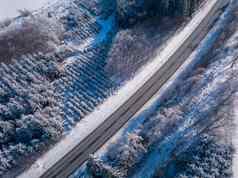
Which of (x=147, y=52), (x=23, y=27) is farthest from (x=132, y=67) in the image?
(x=23, y=27)

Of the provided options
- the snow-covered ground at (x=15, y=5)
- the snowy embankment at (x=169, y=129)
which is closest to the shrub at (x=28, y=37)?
Result: the snow-covered ground at (x=15, y=5)

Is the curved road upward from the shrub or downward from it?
downward

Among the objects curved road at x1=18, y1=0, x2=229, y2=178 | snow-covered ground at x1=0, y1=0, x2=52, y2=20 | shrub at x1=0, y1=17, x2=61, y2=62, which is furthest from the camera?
snow-covered ground at x1=0, y1=0, x2=52, y2=20

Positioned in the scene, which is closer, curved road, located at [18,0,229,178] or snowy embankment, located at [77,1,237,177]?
snowy embankment, located at [77,1,237,177]

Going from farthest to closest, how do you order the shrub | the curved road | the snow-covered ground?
the snow-covered ground
the shrub
the curved road

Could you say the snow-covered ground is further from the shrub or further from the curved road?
the curved road

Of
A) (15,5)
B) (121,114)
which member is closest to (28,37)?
(15,5)

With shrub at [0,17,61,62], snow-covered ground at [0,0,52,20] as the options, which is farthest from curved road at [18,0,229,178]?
snow-covered ground at [0,0,52,20]

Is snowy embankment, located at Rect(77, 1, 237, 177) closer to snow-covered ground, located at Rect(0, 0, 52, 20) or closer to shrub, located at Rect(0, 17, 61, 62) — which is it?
shrub, located at Rect(0, 17, 61, 62)

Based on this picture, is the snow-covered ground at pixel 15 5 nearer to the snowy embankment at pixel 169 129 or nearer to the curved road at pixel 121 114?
the curved road at pixel 121 114
